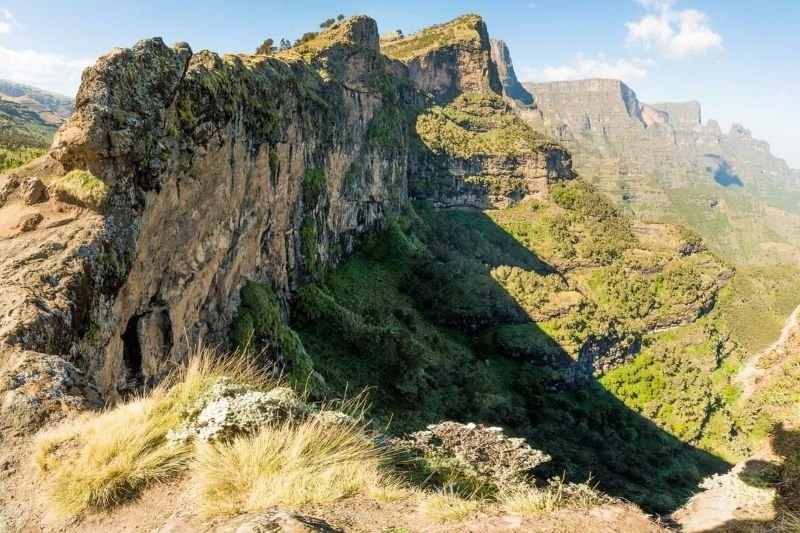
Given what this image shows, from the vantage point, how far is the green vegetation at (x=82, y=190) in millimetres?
11320

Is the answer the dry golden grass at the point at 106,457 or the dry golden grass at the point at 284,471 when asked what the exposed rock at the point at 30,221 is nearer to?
the dry golden grass at the point at 106,457

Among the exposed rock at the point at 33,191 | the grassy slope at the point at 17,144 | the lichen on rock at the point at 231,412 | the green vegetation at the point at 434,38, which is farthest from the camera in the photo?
the green vegetation at the point at 434,38

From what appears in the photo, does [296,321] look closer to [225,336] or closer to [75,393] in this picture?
[225,336]

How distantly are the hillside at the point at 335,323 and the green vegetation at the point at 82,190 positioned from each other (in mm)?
67

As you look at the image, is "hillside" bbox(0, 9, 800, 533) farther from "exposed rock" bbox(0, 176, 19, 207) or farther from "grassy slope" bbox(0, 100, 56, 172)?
"grassy slope" bbox(0, 100, 56, 172)

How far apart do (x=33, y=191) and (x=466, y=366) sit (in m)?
43.4

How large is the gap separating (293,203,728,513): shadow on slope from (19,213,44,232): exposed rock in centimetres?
2155

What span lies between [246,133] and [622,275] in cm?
7520

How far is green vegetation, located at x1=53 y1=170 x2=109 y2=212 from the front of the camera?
37.1 ft

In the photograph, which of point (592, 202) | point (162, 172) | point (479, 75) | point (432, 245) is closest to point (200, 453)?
point (162, 172)

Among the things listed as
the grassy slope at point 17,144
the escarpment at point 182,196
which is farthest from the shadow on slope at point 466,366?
the grassy slope at point 17,144

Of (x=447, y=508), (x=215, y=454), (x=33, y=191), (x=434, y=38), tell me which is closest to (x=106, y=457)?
(x=215, y=454)

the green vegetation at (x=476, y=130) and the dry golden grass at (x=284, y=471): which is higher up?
the green vegetation at (x=476, y=130)

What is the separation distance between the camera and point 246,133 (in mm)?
24016
